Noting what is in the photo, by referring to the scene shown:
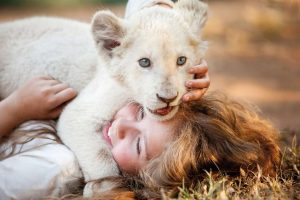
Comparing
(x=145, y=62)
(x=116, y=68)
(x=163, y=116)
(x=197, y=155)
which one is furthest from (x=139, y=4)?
(x=197, y=155)

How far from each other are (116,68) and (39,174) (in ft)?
2.12

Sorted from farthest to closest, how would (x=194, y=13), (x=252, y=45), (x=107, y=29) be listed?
1. (x=252, y=45)
2. (x=194, y=13)
3. (x=107, y=29)

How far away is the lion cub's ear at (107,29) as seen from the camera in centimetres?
297

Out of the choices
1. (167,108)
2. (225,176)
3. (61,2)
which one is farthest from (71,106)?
(61,2)

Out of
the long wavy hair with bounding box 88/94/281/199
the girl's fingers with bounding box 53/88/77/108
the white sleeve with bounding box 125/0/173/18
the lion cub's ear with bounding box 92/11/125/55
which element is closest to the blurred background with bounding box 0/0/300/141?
the long wavy hair with bounding box 88/94/281/199

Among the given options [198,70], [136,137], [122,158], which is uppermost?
[198,70]

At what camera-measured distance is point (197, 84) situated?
2.91m

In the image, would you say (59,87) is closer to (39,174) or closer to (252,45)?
(39,174)

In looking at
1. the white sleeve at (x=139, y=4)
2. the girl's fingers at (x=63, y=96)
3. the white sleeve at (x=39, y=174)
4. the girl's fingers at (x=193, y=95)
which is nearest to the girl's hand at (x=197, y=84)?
the girl's fingers at (x=193, y=95)

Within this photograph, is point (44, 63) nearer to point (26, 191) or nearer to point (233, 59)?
point (26, 191)

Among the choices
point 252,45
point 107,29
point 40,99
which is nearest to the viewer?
point 107,29

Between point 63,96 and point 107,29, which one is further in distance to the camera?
point 63,96

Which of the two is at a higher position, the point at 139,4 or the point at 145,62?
the point at 139,4

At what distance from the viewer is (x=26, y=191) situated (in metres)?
2.98
